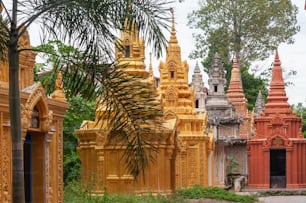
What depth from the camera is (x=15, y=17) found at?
34.9ft

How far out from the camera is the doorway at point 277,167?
4659 cm

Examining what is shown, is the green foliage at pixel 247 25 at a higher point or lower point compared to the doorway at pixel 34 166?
higher

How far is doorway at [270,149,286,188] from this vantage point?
153ft

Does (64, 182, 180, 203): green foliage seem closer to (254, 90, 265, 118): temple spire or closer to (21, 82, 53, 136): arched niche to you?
(21, 82, 53, 136): arched niche

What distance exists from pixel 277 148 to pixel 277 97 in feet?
9.82

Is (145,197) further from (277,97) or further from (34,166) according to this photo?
(277,97)

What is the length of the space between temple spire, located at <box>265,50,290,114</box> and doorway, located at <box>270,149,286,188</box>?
2289mm

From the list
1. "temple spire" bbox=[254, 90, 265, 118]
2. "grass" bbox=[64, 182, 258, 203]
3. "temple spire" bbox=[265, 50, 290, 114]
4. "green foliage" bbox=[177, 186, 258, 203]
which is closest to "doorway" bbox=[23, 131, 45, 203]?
"grass" bbox=[64, 182, 258, 203]

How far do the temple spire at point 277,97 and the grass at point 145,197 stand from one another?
16.8 meters

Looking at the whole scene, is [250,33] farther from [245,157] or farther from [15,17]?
[15,17]

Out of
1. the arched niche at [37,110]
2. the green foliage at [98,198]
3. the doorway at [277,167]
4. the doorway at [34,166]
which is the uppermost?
the arched niche at [37,110]

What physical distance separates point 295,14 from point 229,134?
1060cm

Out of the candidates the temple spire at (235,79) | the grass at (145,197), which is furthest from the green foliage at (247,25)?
the grass at (145,197)

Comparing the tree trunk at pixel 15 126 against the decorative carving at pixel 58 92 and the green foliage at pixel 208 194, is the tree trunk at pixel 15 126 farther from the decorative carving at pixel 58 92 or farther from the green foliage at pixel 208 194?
the green foliage at pixel 208 194
